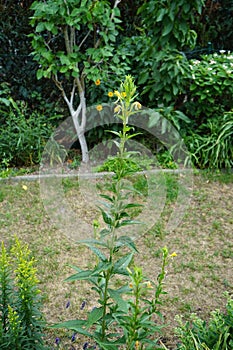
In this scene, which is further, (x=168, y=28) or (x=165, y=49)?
(x=165, y=49)

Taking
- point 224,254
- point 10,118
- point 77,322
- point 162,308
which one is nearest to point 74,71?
point 10,118

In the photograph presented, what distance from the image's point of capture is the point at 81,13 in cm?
423

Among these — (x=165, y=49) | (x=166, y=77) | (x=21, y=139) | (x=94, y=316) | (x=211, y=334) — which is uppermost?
(x=165, y=49)

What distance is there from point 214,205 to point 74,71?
1970mm

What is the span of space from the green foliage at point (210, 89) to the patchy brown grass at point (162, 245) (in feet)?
3.24

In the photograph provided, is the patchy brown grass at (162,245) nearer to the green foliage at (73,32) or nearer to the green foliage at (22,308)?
the green foliage at (22,308)

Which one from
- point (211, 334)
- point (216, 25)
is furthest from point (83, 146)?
point (211, 334)

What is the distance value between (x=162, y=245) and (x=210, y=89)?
7.35 ft

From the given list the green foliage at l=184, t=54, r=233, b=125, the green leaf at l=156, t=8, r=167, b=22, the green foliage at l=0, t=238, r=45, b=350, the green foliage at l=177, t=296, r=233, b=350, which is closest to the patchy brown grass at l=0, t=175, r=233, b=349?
the green foliage at l=177, t=296, r=233, b=350

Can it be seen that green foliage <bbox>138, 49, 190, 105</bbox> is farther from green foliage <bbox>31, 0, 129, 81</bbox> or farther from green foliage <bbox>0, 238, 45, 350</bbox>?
green foliage <bbox>0, 238, 45, 350</bbox>

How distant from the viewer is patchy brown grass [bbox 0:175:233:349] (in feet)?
8.46

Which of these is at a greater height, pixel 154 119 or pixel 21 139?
pixel 154 119

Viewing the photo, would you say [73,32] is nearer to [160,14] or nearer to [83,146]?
[160,14]

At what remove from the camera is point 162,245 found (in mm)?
3229
